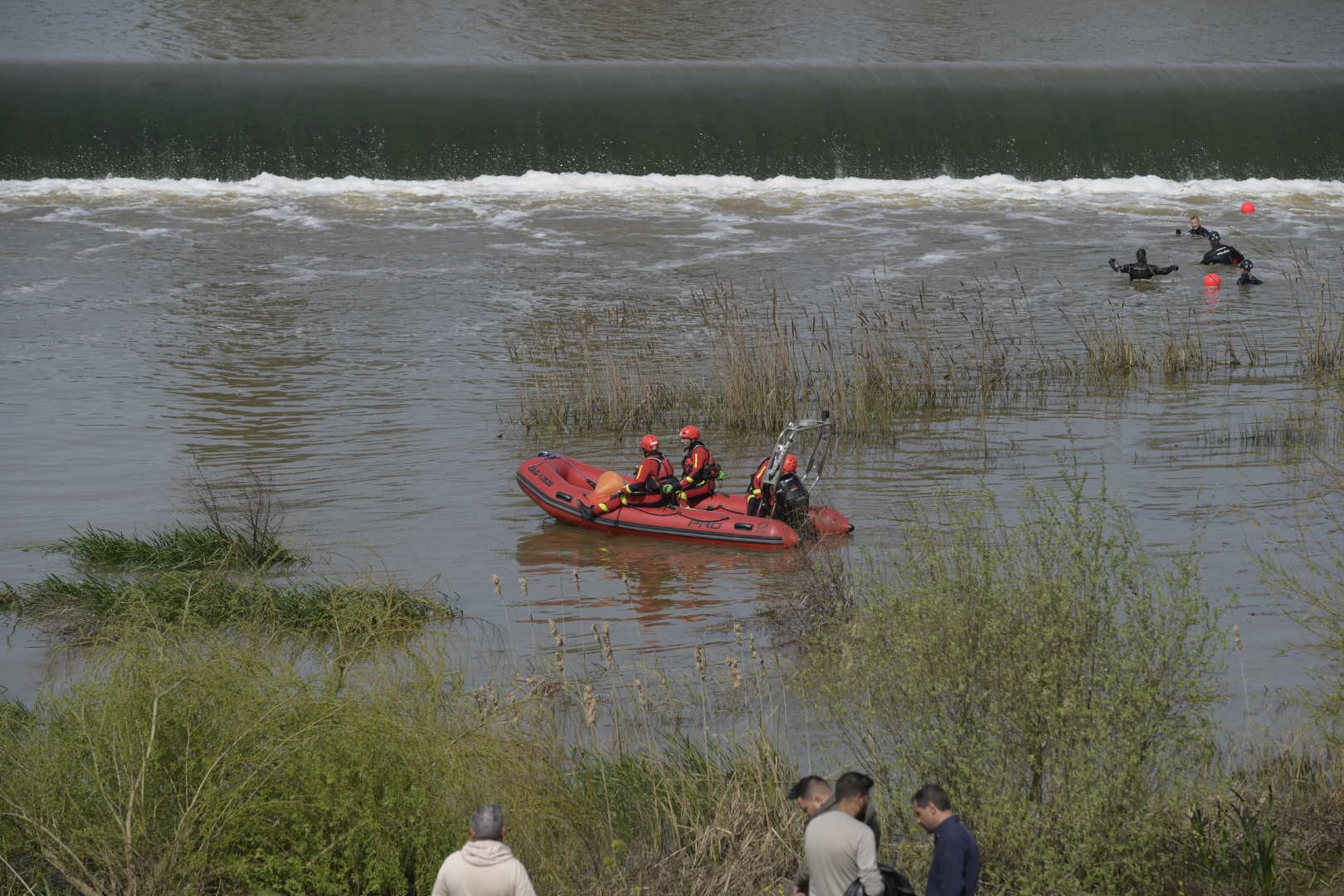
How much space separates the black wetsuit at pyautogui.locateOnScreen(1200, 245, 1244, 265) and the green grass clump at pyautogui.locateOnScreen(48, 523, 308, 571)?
57.5 feet

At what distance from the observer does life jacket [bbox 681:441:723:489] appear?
13289 mm

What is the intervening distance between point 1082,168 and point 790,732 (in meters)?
26.2

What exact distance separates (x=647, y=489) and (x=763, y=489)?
1033 mm

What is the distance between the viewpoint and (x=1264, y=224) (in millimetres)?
28656

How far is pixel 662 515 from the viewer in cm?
1325

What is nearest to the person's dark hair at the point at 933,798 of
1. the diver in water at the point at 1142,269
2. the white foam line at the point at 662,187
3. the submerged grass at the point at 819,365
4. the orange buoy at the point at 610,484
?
the orange buoy at the point at 610,484

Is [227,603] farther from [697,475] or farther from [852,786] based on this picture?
[852,786]

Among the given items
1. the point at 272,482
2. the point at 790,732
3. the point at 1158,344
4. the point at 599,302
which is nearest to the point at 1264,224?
the point at 1158,344

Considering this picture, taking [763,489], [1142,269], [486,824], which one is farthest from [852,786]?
[1142,269]

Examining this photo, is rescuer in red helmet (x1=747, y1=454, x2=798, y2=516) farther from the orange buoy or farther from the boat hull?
→ the orange buoy

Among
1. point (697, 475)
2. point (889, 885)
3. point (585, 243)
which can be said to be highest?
point (585, 243)

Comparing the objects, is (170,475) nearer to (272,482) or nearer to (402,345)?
(272,482)

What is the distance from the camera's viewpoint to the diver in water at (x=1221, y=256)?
80.5 ft

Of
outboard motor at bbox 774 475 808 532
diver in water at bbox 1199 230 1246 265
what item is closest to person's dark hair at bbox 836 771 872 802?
outboard motor at bbox 774 475 808 532
